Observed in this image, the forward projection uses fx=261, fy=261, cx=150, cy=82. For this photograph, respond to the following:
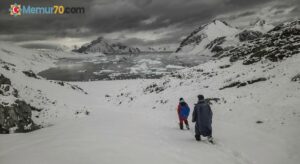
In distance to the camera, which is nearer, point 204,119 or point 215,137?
point 204,119

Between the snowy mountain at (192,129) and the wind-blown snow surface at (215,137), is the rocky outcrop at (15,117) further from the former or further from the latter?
the wind-blown snow surface at (215,137)

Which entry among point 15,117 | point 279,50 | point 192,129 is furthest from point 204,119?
point 279,50

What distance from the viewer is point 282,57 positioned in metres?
26.5

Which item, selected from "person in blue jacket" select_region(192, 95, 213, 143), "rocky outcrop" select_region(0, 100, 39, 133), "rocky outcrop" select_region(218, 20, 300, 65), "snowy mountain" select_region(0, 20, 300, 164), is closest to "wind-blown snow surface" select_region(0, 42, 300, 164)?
"snowy mountain" select_region(0, 20, 300, 164)

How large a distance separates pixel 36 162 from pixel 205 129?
7.15 m

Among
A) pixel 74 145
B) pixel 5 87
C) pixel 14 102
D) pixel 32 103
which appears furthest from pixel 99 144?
pixel 32 103

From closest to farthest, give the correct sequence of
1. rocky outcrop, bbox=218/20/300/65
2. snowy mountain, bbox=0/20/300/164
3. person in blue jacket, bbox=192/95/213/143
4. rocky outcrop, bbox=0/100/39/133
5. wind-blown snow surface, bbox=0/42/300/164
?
1. wind-blown snow surface, bbox=0/42/300/164
2. snowy mountain, bbox=0/20/300/164
3. person in blue jacket, bbox=192/95/213/143
4. rocky outcrop, bbox=0/100/39/133
5. rocky outcrop, bbox=218/20/300/65

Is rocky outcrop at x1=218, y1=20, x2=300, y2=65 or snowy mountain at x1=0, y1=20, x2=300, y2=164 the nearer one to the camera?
snowy mountain at x1=0, y1=20, x2=300, y2=164

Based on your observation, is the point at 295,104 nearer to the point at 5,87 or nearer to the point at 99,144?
the point at 99,144

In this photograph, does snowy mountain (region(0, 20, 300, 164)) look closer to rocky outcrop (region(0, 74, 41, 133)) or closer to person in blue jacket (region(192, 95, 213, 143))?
rocky outcrop (region(0, 74, 41, 133))

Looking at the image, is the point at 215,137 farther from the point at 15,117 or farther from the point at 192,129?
the point at 15,117

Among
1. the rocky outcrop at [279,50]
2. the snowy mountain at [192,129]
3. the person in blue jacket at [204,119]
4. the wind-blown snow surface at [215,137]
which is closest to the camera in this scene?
the wind-blown snow surface at [215,137]

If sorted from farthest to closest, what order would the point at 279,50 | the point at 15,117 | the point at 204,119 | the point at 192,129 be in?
the point at 279,50 < the point at 15,117 < the point at 192,129 < the point at 204,119

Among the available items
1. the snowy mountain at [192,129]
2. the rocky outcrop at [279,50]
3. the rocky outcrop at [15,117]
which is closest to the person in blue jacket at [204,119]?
the snowy mountain at [192,129]
